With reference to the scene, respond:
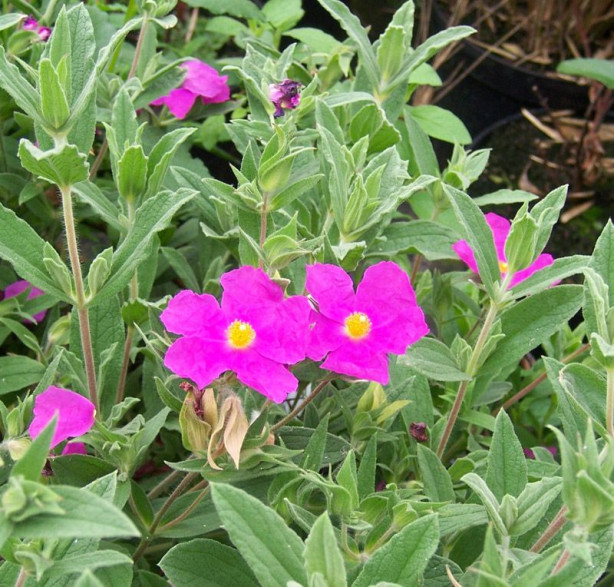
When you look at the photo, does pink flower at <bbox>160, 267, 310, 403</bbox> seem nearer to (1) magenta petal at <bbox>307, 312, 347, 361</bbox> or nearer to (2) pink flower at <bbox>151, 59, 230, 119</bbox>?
(1) magenta petal at <bbox>307, 312, 347, 361</bbox>

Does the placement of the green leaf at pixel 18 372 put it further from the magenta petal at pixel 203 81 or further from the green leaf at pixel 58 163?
the magenta petal at pixel 203 81

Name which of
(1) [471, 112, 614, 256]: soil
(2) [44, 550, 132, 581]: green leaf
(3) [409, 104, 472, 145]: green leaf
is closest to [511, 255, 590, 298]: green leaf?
(2) [44, 550, 132, 581]: green leaf

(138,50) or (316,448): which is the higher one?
(138,50)

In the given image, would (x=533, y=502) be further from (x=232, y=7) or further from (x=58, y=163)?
(x=232, y=7)

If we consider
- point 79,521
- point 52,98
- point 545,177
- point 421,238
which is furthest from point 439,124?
point 545,177

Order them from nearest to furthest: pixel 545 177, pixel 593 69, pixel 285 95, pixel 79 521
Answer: pixel 79 521
pixel 285 95
pixel 593 69
pixel 545 177

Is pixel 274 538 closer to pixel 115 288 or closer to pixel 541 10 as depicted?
pixel 115 288

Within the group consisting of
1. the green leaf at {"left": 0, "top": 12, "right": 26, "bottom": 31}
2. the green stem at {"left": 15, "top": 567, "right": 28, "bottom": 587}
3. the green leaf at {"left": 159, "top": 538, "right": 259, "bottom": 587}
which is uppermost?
the green leaf at {"left": 0, "top": 12, "right": 26, "bottom": 31}
